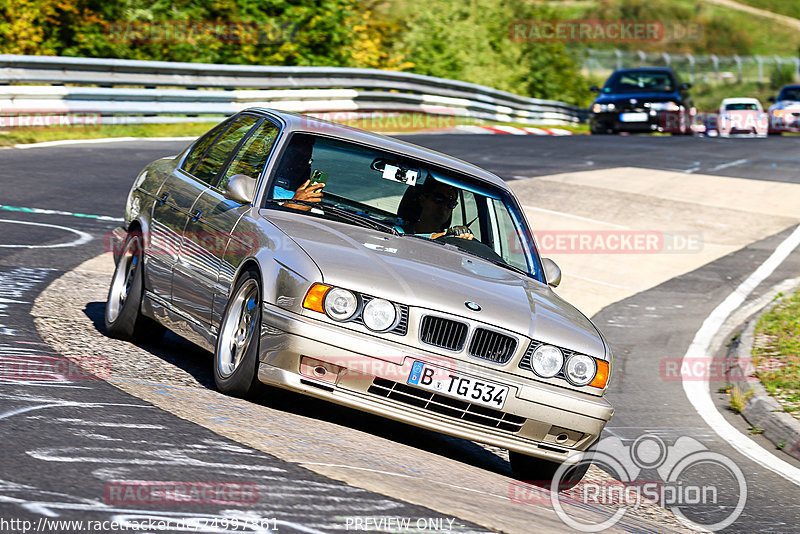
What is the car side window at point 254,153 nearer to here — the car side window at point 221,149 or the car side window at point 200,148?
the car side window at point 221,149

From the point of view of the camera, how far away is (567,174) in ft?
64.6

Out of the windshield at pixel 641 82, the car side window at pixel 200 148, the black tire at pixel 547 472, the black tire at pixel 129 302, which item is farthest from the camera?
the windshield at pixel 641 82

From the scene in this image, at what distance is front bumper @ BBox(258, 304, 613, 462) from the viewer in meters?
5.62

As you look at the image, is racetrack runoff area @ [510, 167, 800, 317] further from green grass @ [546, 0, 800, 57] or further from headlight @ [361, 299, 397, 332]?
green grass @ [546, 0, 800, 57]

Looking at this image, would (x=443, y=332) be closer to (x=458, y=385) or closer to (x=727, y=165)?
(x=458, y=385)

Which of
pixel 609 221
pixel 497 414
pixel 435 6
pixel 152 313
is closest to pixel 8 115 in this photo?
pixel 609 221

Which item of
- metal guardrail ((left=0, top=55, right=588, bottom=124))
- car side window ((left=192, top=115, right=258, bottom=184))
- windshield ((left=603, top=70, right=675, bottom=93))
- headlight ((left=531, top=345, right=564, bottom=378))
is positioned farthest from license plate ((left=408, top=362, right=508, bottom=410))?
windshield ((left=603, top=70, right=675, bottom=93))

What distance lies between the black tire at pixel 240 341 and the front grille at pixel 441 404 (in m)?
0.63

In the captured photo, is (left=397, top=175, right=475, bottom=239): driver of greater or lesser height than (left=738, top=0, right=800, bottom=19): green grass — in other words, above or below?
below

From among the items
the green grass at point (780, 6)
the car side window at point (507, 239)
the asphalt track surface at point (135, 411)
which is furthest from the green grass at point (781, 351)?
the green grass at point (780, 6)

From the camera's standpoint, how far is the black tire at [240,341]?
5.83 meters

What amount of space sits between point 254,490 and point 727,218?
13583 millimetres

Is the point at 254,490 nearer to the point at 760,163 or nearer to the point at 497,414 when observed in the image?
the point at 497,414

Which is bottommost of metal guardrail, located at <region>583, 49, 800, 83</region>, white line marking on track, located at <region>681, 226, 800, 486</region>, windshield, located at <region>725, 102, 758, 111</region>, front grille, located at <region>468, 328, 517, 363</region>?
white line marking on track, located at <region>681, 226, 800, 486</region>
